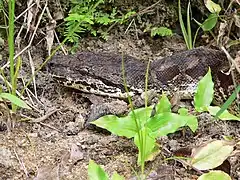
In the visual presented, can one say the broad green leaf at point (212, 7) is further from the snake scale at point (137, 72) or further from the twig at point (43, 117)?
the twig at point (43, 117)

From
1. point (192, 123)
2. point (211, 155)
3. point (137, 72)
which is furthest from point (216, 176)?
point (137, 72)

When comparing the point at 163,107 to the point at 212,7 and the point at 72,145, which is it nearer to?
the point at 72,145

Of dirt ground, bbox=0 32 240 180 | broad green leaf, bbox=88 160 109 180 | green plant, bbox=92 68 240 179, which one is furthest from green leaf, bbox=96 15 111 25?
broad green leaf, bbox=88 160 109 180

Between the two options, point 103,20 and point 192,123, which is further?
point 103,20

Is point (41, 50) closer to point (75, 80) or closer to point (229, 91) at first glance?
point (75, 80)

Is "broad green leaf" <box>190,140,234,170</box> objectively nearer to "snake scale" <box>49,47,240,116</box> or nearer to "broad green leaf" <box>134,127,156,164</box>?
"broad green leaf" <box>134,127,156,164</box>

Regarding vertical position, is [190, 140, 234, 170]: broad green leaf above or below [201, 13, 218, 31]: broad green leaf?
below
